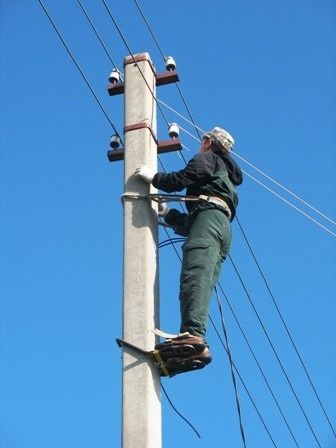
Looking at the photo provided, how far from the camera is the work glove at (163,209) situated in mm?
6887

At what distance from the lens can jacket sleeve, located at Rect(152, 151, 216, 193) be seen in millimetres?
6594

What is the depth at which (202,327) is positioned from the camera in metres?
6.02

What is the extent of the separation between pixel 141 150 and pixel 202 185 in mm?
449

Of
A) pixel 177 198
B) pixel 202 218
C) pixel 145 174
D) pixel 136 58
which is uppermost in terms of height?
pixel 136 58

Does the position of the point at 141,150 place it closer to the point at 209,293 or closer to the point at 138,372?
the point at 209,293

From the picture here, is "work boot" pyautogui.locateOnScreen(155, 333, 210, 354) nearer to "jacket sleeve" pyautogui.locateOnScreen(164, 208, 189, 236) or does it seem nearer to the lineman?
the lineman

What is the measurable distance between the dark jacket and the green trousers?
16 cm

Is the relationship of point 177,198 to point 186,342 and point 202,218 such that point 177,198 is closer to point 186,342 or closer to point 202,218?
point 202,218

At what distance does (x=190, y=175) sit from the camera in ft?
22.1

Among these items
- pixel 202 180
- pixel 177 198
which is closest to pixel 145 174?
pixel 177 198

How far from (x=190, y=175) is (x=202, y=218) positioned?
326mm

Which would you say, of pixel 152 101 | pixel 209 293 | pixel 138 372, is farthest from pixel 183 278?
pixel 152 101

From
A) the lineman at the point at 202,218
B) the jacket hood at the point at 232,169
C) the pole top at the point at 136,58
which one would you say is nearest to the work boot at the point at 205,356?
the lineman at the point at 202,218

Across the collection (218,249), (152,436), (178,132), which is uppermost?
(178,132)
